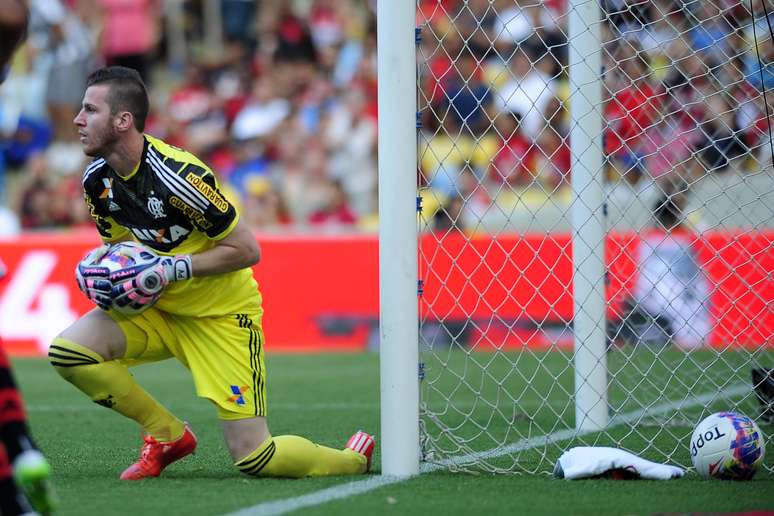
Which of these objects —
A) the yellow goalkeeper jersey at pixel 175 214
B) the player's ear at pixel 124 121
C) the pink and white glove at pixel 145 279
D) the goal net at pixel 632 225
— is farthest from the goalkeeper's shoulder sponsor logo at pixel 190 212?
the goal net at pixel 632 225

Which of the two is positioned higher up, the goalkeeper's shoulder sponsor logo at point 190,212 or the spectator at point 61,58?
the spectator at point 61,58

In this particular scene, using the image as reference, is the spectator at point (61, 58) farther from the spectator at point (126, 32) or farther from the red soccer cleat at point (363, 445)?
the red soccer cleat at point (363, 445)

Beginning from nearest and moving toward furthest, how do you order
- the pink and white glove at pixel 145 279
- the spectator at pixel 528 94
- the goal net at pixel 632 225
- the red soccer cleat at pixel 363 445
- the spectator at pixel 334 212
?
the pink and white glove at pixel 145 279
the red soccer cleat at pixel 363 445
the goal net at pixel 632 225
the spectator at pixel 528 94
the spectator at pixel 334 212

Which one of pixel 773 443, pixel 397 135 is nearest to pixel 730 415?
pixel 773 443

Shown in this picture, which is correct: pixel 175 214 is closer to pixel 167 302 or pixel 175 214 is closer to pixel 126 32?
pixel 167 302

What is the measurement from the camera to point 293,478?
17.8ft

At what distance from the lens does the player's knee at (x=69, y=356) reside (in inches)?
210

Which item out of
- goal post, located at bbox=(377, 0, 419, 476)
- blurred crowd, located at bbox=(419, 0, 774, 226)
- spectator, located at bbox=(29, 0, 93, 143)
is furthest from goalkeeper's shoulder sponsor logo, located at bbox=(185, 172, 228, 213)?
spectator, located at bbox=(29, 0, 93, 143)

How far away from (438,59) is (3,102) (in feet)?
21.0

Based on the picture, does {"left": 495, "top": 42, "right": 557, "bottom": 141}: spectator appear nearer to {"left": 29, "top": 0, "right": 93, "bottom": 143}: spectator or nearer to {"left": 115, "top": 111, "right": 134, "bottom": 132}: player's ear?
{"left": 29, "top": 0, "right": 93, "bottom": 143}: spectator

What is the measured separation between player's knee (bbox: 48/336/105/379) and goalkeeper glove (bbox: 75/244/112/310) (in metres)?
0.22

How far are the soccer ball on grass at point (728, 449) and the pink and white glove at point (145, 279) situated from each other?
2.33m

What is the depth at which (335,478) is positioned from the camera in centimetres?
539

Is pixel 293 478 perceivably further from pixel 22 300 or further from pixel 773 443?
pixel 22 300
